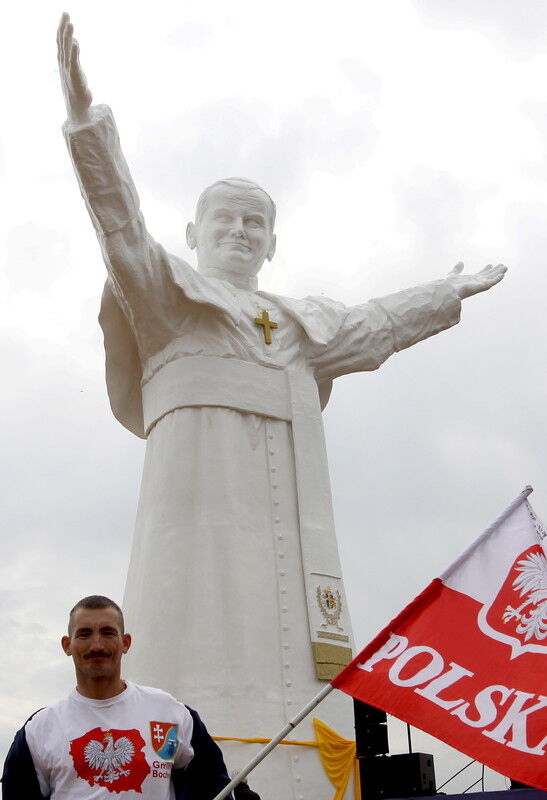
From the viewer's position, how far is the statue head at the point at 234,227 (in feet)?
30.0

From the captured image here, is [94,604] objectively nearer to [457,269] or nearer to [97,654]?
[97,654]

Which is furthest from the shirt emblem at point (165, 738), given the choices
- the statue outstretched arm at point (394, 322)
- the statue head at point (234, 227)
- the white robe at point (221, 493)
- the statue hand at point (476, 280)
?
the statue hand at point (476, 280)

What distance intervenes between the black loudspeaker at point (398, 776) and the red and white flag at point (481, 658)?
1.35m

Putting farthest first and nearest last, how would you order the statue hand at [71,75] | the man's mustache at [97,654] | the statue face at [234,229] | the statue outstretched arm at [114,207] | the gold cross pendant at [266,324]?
the statue face at [234,229] < the gold cross pendant at [266,324] < the statue outstretched arm at [114,207] < the statue hand at [71,75] < the man's mustache at [97,654]

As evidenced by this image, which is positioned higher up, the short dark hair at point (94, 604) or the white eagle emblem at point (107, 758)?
the short dark hair at point (94, 604)

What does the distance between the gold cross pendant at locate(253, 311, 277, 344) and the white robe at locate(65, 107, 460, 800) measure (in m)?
0.06

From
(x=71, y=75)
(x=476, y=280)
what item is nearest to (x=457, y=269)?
(x=476, y=280)

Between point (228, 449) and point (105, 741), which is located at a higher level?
point (228, 449)

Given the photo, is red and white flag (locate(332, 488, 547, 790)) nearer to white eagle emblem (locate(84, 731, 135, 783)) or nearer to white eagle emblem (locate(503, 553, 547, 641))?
white eagle emblem (locate(503, 553, 547, 641))

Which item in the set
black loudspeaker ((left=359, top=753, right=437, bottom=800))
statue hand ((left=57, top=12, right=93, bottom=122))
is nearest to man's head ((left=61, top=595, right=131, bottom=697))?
black loudspeaker ((left=359, top=753, right=437, bottom=800))

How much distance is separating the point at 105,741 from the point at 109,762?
0.21ft

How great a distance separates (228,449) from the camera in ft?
26.7

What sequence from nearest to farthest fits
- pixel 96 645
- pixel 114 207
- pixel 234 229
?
pixel 96 645
pixel 114 207
pixel 234 229

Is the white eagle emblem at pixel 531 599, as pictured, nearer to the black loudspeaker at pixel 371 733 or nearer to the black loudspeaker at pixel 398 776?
the black loudspeaker at pixel 398 776
